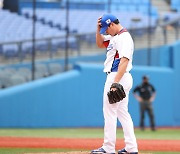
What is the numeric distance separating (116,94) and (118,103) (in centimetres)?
41

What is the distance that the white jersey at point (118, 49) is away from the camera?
352 inches

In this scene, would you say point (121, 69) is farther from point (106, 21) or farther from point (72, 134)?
point (72, 134)

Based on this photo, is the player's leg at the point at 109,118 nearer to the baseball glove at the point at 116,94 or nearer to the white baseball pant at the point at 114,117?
the white baseball pant at the point at 114,117

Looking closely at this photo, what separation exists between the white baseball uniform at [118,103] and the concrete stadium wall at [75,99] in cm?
1101

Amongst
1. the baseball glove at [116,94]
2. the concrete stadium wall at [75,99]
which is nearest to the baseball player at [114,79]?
the baseball glove at [116,94]

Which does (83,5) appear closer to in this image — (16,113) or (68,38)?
(68,38)

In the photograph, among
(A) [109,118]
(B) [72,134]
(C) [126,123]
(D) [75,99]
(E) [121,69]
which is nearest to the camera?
(E) [121,69]

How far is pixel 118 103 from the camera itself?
909 centimetres

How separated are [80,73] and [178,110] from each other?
4.48m

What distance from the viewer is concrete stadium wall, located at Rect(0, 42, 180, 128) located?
66.1 ft

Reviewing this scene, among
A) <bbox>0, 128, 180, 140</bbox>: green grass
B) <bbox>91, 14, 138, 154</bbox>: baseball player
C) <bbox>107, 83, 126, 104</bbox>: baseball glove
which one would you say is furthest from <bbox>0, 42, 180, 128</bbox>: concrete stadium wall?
<bbox>107, 83, 126, 104</bbox>: baseball glove

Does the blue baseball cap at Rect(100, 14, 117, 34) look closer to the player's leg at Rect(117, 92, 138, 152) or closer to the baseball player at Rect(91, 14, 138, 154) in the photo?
the baseball player at Rect(91, 14, 138, 154)

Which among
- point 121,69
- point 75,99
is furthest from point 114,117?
point 75,99

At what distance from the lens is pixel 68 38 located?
2170 cm
